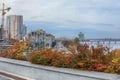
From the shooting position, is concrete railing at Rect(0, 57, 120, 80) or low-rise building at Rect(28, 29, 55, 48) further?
low-rise building at Rect(28, 29, 55, 48)

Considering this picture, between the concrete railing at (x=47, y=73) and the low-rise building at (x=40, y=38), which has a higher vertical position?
the low-rise building at (x=40, y=38)

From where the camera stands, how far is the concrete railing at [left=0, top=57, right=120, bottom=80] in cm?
1359

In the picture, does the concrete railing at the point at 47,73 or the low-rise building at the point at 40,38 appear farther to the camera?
the low-rise building at the point at 40,38

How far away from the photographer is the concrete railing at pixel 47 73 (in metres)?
13.6

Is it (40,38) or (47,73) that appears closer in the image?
(47,73)

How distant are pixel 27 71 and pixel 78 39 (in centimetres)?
320

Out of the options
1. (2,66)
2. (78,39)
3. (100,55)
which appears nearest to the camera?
(100,55)

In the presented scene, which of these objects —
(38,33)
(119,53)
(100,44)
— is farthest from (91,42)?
(38,33)

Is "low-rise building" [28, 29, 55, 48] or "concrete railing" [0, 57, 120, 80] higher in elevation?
"low-rise building" [28, 29, 55, 48]

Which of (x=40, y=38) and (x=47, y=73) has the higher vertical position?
(x=40, y=38)

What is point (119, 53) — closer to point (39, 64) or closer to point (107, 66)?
point (107, 66)

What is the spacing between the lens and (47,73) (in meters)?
16.6

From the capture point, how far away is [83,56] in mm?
16719

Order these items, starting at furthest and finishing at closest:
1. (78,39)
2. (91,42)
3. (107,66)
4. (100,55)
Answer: (78,39)
(91,42)
(100,55)
(107,66)
